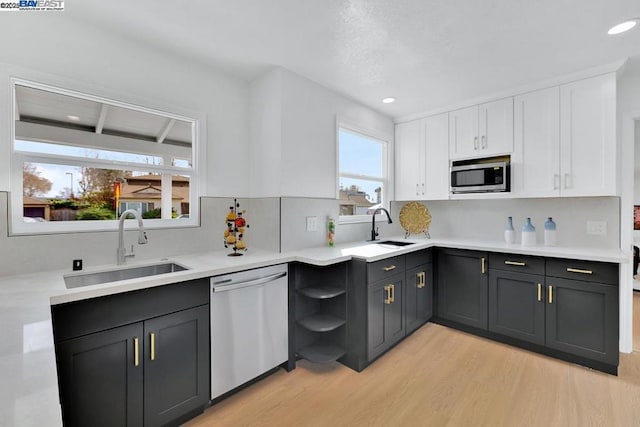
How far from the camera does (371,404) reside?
6.31ft

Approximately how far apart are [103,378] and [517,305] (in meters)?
3.09

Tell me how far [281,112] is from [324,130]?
54cm

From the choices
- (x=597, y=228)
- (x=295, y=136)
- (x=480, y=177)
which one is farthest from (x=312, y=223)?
(x=597, y=228)

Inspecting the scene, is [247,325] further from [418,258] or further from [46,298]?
[418,258]

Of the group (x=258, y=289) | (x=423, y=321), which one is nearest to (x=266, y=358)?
(x=258, y=289)

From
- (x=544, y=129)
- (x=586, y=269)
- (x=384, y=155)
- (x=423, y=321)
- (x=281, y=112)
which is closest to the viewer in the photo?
(x=586, y=269)

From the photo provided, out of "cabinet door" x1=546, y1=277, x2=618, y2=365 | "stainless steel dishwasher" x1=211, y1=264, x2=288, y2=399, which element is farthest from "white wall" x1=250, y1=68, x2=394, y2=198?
"cabinet door" x1=546, y1=277, x2=618, y2=365

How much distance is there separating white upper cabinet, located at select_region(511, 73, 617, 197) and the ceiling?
8.3 inches

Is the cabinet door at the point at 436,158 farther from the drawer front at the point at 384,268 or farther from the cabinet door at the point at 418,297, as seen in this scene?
the drawer front at the point at 384,268

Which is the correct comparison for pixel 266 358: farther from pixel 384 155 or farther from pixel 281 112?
pixel 384 155

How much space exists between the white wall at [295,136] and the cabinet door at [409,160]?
1.10 meters

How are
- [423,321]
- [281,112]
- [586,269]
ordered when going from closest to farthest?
[586,269]
[281,112]
[423,321]

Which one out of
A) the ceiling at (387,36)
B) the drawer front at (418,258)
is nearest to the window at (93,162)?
Answer: the ceiling at (387,36)

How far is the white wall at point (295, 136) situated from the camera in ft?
8.20
